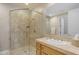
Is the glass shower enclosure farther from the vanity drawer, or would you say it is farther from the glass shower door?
the vanity drawer

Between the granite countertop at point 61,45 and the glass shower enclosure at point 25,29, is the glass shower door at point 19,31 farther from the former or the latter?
the granite countertop at point 61,45

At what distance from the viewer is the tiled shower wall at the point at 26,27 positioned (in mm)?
2035

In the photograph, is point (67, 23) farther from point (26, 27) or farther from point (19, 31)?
point (19, 31)

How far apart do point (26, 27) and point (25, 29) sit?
0.10ft

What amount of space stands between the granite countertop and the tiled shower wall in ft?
0.33

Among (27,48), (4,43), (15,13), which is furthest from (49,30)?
(4,43)

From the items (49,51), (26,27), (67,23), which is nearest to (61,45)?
(49,51)

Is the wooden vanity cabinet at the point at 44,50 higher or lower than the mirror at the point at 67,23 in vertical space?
lower

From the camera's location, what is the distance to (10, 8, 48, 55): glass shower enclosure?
2.03 m

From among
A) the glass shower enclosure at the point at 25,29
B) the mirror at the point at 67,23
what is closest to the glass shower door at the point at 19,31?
the glass shower enclosure at the point at 25,29

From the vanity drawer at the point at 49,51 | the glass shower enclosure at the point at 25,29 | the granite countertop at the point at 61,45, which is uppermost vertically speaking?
the glass shower enclosure at the point at 25,29

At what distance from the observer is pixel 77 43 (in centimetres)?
198

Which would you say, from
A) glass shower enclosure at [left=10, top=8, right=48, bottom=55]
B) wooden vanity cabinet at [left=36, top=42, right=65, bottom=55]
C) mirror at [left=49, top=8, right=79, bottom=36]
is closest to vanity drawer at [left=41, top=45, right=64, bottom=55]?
wooden vanity cabinet at [left=36, top=42, right=65, bottom=55]
